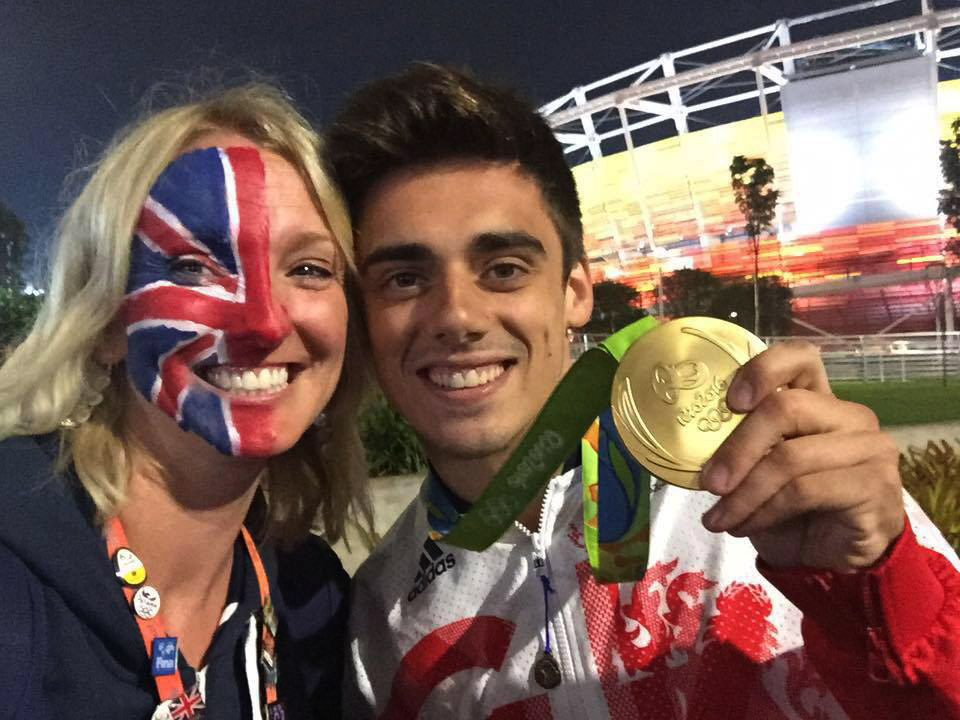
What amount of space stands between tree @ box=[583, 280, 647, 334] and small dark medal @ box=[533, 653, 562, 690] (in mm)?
4809

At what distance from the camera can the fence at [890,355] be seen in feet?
19.6

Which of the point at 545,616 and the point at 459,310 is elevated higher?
the point at 459,310

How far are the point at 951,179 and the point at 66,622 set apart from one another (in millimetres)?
7638

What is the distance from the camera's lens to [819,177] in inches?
294

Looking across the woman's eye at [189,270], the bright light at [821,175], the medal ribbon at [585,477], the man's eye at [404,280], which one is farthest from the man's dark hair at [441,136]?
the bright light at [821,175]

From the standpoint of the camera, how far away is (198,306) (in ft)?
4.67

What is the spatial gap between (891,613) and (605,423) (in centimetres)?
54

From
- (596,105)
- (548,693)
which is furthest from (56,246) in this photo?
(596,105)

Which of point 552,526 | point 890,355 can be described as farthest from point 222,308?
point 890,355

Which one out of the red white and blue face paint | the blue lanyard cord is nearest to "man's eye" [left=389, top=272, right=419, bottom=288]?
the red white and blue face paint

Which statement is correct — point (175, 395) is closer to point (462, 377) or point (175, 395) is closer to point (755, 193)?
point (462, 377)

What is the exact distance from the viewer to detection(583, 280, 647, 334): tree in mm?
6168

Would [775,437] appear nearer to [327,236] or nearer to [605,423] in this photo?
[605,423]

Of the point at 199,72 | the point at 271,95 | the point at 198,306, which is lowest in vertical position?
the point at 198,306
